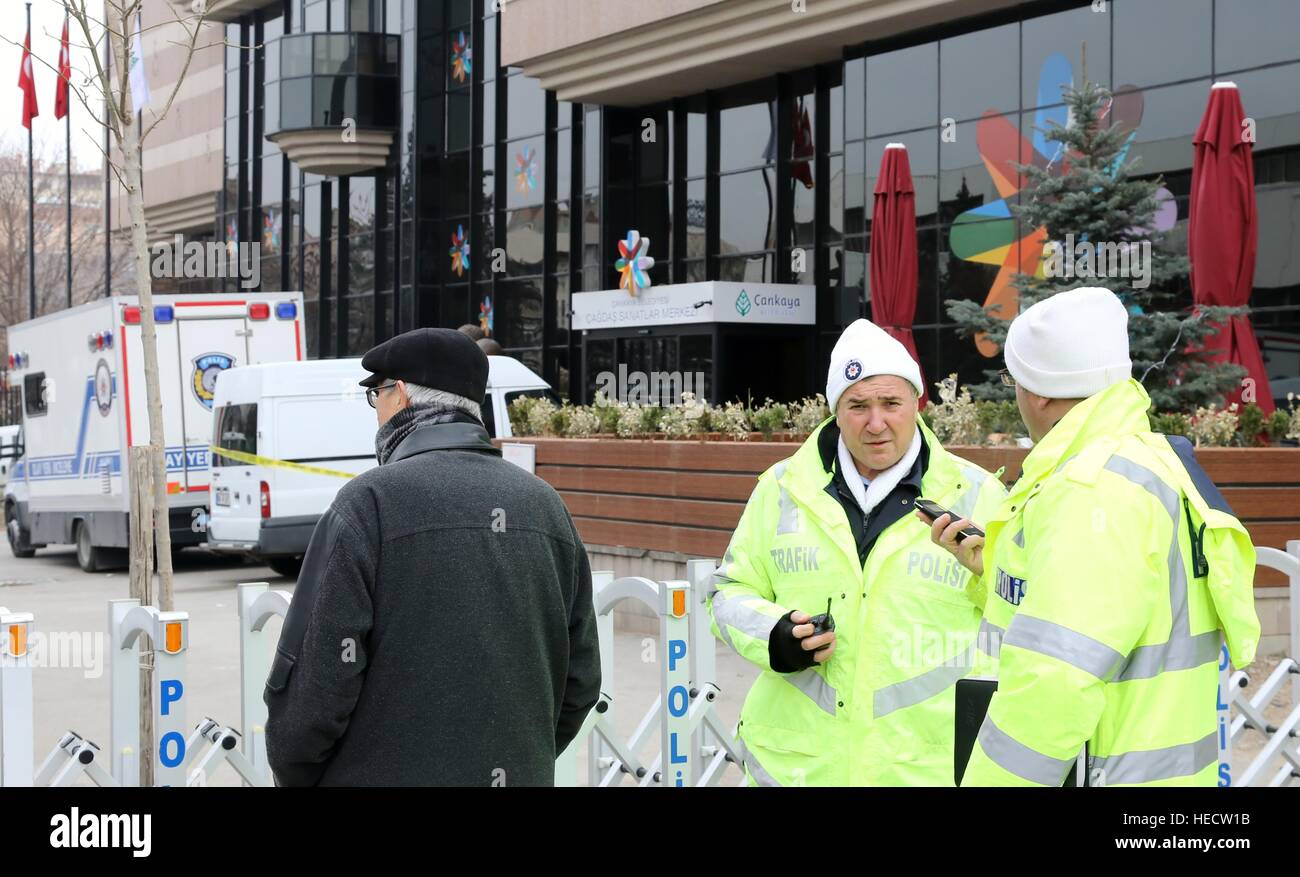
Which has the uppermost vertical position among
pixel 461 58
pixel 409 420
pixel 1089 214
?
pixel 461 58

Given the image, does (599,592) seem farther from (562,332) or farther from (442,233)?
(442,233)

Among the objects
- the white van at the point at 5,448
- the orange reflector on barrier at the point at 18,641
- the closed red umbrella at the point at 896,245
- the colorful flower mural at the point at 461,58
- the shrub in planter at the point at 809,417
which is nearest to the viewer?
the orange reflector on barrier at the point at 18,641

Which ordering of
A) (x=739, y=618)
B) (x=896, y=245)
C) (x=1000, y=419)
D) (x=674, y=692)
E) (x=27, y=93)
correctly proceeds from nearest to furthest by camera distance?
(x=739, y=618) → (x=674, y=692) → (x=1000, y=419) → (x=896, y=245) → (x=27, y=93)

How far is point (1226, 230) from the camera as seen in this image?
11.4 meters

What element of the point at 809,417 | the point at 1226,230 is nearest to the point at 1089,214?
the point at 1226,230

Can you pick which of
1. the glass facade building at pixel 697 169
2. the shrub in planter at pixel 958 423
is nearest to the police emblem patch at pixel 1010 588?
the shrub in planter at pixel 958 423

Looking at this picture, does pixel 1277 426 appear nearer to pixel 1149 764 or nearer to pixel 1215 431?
pixel 1215 431

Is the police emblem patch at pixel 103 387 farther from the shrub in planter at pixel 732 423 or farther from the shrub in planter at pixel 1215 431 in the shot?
the shrub in planter at pixel 1215 431

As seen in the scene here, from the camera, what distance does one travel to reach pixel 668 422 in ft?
42.1

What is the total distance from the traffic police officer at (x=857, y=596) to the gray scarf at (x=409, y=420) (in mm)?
→ 947

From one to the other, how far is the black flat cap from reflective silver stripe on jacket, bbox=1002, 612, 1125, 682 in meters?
1.31

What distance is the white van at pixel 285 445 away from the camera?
54.2ft

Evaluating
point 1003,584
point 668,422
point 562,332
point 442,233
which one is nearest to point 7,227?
point 442,233

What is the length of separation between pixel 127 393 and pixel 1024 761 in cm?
1662
